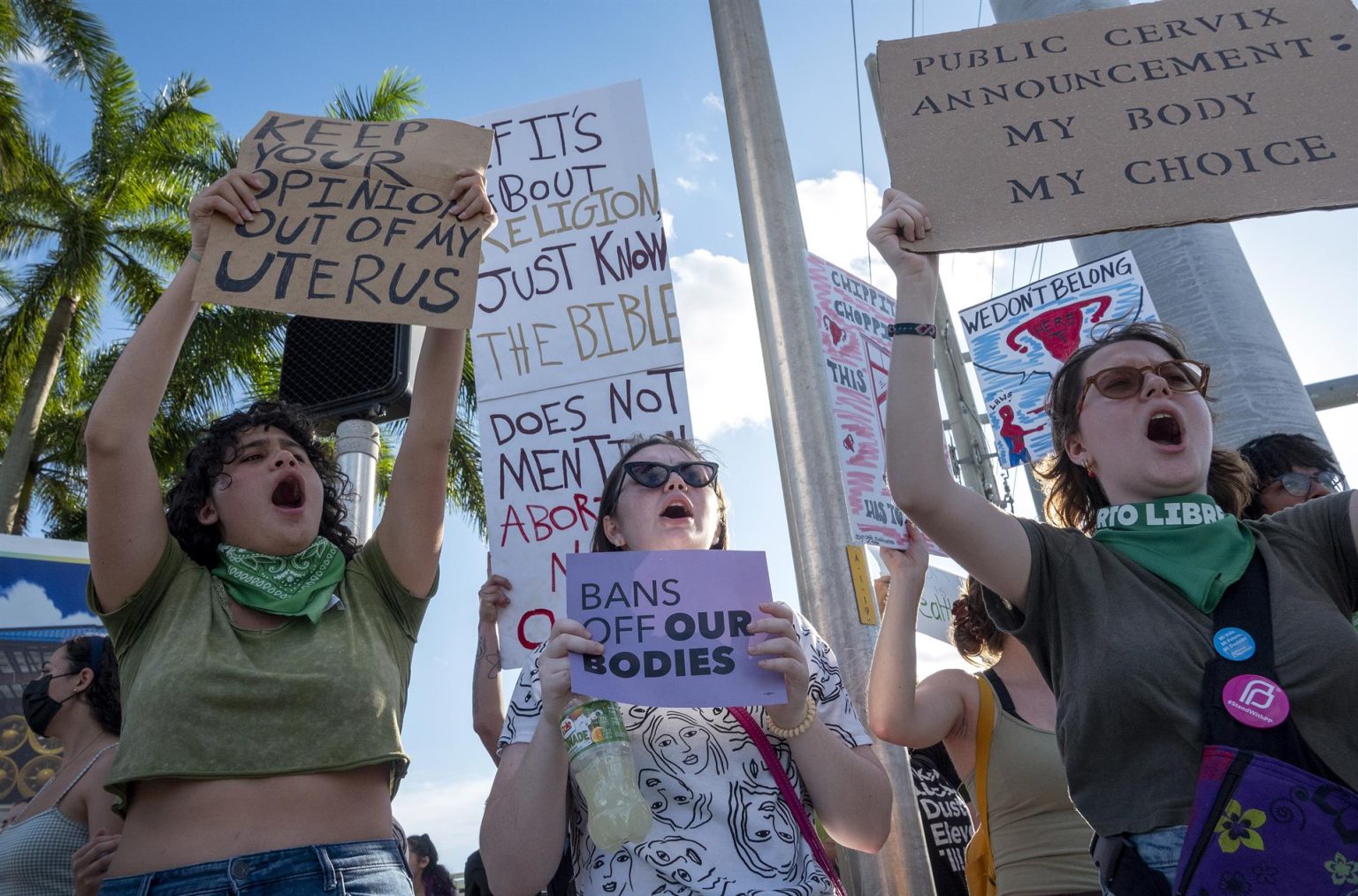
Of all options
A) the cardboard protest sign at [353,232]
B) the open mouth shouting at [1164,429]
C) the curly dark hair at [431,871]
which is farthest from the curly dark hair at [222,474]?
the curly dark hair at [431,871]

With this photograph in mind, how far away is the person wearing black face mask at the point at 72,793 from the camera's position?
8.79ft

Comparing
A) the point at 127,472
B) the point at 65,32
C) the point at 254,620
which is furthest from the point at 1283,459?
the point at 65,32

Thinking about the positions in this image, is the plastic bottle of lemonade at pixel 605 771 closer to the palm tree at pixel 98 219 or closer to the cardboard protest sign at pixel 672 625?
the cardboard protest sign at pixel 672 625

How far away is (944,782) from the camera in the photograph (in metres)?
3.17

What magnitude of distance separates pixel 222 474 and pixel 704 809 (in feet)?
4.53

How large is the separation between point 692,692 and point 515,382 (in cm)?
191

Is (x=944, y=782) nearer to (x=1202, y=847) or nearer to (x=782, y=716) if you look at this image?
(x=782, y=716)

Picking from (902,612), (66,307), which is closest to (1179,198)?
(902,612)

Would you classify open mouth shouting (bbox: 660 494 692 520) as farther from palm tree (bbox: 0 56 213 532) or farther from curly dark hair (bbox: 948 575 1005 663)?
palm tree (bbox: 0 56 213 532)

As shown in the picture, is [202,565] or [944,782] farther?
[944,782]

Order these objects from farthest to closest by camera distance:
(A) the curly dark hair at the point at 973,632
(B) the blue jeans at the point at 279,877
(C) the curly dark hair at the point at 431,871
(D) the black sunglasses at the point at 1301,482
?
(C) the curly dark hair at the point at 431,871
(D) the black sunglasses at the point at 1301,482
(A) the curly dark hair at the point at 973,632
(B) the blue jeans at the point at 279,877

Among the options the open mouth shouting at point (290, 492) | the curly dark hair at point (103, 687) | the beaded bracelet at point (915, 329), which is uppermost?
the beaded bracelet at point (915, 329)

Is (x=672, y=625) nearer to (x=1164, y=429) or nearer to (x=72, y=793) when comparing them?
(x=1164, y=429)

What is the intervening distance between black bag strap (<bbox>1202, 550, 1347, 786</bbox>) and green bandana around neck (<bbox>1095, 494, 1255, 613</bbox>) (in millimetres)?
25
